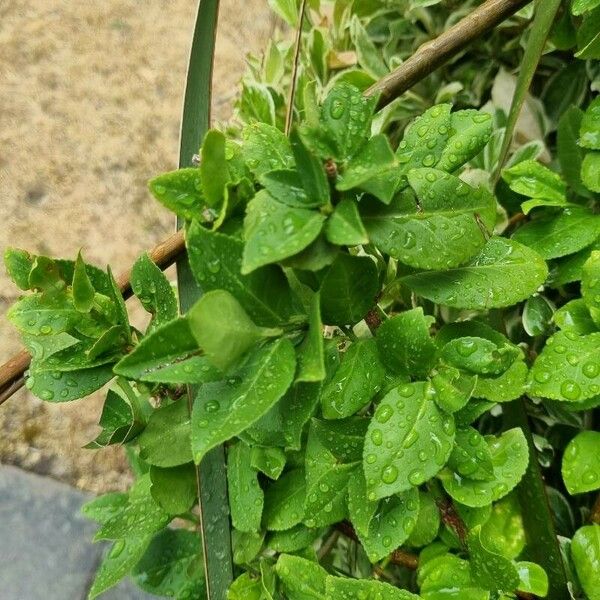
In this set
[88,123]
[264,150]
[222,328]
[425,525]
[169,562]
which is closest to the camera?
[222,328]

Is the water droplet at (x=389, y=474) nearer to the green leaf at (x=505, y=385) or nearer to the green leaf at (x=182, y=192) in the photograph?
the green leaf at (x=505, y=385)

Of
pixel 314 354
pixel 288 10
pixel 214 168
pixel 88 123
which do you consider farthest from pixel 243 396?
pixel 88 123

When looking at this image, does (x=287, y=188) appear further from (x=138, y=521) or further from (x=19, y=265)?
(x=138, y=521)

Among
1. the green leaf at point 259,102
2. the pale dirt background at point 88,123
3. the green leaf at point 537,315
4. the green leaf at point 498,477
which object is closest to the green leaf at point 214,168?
the green leaf at point 498,477

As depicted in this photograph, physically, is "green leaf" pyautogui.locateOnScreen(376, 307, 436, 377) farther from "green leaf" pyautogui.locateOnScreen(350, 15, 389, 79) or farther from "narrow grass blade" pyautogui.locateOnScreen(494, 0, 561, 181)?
"green leaf" pyautogui.locateOnScreen(350, 15, 389, 79)

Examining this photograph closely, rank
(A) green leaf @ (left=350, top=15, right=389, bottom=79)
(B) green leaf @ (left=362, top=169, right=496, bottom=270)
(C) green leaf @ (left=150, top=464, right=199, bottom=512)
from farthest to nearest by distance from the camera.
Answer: (A) green leaf @ (left=350, top=15, right=389, bottom=79) < (C) green leaf @ (left=150, top=464, right=199, bottom=512) < (B) green leaf @ (left=362, top=169, right=496, bottom=270)

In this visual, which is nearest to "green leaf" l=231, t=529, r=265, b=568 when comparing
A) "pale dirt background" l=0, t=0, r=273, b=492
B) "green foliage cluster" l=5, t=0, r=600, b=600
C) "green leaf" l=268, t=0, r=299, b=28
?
"green foliage cluster" l=5, t=0, r=600, b=600
